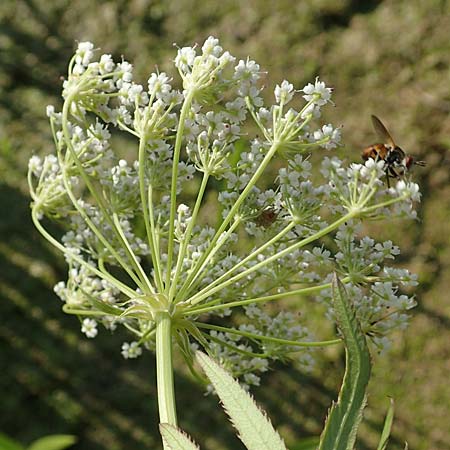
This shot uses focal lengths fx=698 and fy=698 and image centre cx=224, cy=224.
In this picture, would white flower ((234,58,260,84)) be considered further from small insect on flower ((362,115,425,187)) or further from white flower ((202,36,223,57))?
small insect on flower ((362,115,425,187))

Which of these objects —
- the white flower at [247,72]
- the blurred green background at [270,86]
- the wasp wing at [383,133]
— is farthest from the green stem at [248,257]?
the blurred green background at [270,86]

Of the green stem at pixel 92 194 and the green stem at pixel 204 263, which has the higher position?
the green stem at pixel 92 194

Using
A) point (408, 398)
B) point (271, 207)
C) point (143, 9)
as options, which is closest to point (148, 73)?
point (143, 9)

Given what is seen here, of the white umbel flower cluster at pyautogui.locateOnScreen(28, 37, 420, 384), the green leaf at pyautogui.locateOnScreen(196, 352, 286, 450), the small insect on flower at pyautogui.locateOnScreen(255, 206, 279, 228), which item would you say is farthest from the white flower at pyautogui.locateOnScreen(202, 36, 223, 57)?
the green leaf at pyautogui.locateOnScreen(196, 352, 286, 450)

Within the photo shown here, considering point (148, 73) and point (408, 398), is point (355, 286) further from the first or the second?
point (148, 73)

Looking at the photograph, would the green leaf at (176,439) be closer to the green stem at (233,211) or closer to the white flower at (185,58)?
the green stem at (233,211)

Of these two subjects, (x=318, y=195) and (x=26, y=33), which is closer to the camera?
(x=318, y=195)
